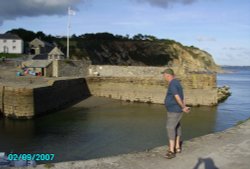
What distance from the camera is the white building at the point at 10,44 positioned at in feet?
161

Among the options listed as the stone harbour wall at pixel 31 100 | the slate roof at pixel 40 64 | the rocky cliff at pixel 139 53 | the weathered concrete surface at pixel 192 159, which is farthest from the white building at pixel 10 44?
the weathered concrete surface at pixel 192 159

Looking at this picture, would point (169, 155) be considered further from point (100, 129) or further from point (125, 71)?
point (125, 71)

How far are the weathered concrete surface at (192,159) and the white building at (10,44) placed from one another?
4536cm

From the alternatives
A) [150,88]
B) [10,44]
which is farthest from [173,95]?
[10,44]

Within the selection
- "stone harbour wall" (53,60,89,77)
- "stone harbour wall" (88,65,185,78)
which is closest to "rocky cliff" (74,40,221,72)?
"stone harbour wall" (88,65,185,78)

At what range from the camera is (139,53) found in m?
101

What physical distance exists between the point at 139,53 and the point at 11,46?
55.6 metres

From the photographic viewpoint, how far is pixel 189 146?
7426mm

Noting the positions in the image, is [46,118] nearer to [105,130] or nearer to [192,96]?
[105,130]

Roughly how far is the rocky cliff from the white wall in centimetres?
2726

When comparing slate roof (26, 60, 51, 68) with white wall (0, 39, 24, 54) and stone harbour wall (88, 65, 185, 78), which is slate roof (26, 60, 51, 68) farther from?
white wall (0, 39, 24, 54)

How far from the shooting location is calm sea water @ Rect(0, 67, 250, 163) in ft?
46.9

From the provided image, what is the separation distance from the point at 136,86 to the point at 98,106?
551 cm

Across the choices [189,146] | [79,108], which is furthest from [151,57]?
[189,146]
